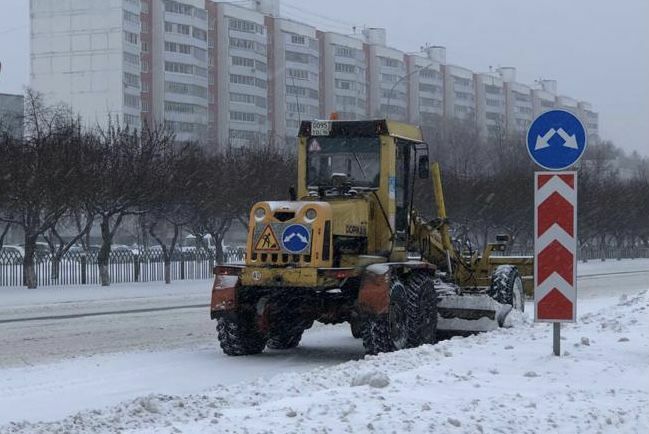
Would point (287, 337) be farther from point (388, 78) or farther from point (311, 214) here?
point (388, 78)

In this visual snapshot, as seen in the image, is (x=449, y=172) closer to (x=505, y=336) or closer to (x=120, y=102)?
(x=120, y=102)

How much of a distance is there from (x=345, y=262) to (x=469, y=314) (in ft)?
8.80

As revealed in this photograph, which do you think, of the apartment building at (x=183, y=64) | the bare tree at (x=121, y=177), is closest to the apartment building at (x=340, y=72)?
the apartment building at (x=183, y=64)

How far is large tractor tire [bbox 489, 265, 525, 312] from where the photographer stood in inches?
640

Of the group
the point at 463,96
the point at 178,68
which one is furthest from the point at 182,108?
the point at 463,96

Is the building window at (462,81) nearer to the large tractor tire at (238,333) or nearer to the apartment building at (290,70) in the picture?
the apartment building at (290,70)

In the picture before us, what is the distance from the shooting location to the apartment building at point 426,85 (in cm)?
10444

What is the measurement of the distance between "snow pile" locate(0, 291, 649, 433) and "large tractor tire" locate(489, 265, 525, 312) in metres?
5.18

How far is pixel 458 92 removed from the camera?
365 ft

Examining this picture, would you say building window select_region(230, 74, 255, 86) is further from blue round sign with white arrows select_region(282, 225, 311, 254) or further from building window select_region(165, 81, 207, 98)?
blue round sign with white arrows select_region(282, 225, 311, 254)

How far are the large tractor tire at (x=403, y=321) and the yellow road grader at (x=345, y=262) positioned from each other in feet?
0.05

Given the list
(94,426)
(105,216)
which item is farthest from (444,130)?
(94,426)

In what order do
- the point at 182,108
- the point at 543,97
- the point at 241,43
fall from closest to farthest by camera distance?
the point at 182,108 → the point at 241,43 → the point at 543,97

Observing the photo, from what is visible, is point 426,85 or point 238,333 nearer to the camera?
point 238,333
